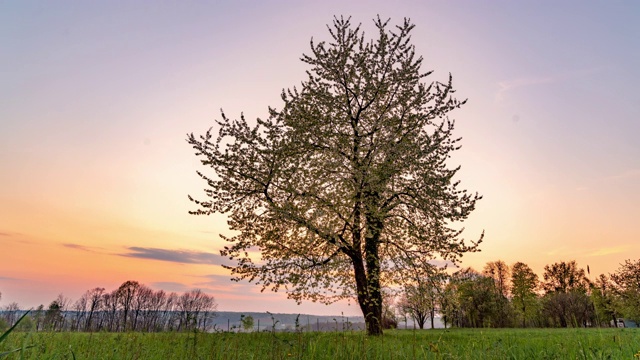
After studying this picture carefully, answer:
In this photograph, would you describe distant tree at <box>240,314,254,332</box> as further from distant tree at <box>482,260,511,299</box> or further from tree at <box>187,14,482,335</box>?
distant tree at <box>482,260,511,299</box>

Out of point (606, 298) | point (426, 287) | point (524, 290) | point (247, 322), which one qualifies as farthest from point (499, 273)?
point (247, 322)

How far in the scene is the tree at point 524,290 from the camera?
77938 mm

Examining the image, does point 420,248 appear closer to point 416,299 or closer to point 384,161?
point 416,299

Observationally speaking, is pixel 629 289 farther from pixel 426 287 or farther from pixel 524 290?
pixel 426 287

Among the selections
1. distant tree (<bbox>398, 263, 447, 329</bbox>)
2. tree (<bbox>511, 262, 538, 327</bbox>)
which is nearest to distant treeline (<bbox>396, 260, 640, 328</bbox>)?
tree (<bbox>511, 262, 538, 327</bbox>)

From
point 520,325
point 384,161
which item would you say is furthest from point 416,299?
point 520,325

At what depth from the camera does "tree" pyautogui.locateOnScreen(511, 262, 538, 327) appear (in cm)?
7794

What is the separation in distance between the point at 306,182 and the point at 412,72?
8.04m

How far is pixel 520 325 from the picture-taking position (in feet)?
244

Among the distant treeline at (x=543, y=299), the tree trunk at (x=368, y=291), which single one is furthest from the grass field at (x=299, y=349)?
the distant treeline at (x=543, y=299)

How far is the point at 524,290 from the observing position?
267 feet

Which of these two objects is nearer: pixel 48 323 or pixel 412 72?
pixel 48 323

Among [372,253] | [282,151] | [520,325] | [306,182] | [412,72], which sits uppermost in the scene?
[412,72]

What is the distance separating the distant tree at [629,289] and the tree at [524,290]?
1555cm
